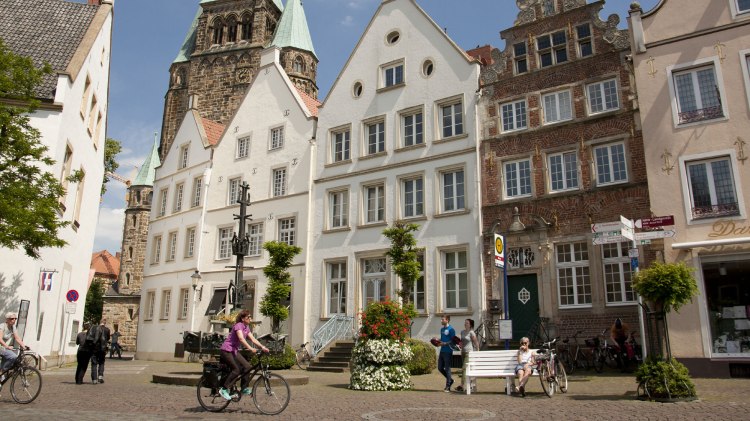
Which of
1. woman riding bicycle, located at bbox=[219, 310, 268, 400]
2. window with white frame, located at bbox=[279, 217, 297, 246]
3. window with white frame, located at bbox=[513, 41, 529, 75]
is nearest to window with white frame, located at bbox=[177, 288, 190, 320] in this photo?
window with white frame, located at bbox=[279, 217, 297, 246]

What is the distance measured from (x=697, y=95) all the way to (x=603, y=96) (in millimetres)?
3472

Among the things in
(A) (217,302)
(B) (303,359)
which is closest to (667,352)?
(B) (303,359)

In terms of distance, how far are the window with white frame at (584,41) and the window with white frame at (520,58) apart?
1844 mm

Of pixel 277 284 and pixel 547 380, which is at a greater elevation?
pixel 277 284

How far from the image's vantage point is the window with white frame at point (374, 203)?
80.8 feet

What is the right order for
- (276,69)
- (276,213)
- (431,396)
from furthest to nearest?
1. (276,69)
2. (276,213)
3. (431,396)

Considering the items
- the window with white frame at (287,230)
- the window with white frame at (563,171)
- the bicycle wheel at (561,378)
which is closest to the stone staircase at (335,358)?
the window with white frame at (287,230)

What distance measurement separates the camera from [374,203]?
24891mm

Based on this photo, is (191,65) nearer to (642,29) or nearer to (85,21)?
(85,21)

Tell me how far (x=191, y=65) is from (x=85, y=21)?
115 feet

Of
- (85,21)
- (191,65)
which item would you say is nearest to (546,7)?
(85,21)

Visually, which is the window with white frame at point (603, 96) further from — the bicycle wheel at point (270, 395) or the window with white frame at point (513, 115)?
the bicycle wheel at point (270, 395)

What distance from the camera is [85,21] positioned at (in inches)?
973

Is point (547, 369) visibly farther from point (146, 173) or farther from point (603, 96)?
point (146, 173)
